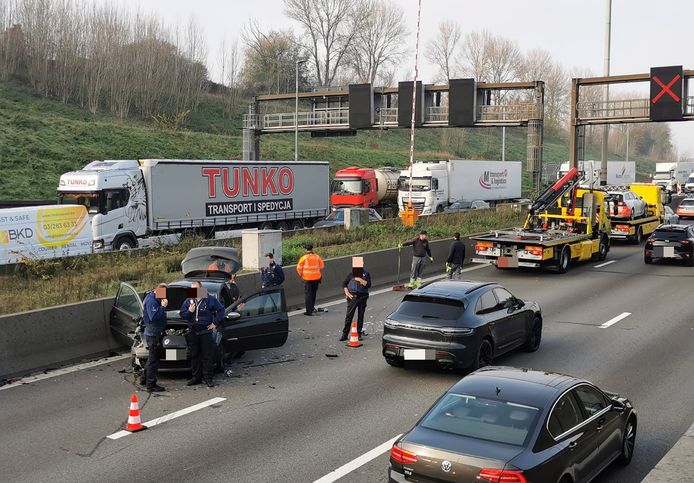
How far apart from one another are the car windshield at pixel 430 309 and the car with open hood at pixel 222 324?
2.21m

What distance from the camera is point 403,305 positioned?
40.7ft

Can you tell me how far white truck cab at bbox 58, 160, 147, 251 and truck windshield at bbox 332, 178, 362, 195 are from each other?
19.8 metres

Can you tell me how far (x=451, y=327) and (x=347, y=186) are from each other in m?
35.4

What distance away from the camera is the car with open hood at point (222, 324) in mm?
11734

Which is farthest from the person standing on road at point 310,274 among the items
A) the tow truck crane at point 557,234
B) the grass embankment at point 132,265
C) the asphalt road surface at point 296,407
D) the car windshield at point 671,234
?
the car windshield at point 671,234

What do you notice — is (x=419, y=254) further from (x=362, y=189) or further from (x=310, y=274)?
(x=362, y=189)

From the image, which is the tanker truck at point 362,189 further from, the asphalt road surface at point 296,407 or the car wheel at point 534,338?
the car wheel at point 534,338

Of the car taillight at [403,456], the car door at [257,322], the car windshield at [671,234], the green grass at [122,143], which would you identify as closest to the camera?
the car taillight at [403,456]

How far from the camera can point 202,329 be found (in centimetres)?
1148

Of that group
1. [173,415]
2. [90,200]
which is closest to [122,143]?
[90,200]

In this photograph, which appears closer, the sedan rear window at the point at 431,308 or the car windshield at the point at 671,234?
the sedan rear window at the point at 431,308

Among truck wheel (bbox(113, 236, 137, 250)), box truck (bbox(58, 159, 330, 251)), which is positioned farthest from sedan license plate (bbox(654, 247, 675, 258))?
truck wheel (bbox(113, 236, 137, 250))

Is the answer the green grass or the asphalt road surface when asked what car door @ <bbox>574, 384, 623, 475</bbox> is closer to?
the asphalt road surface

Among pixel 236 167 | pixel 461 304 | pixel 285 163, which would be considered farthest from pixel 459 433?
pixel 285 163
